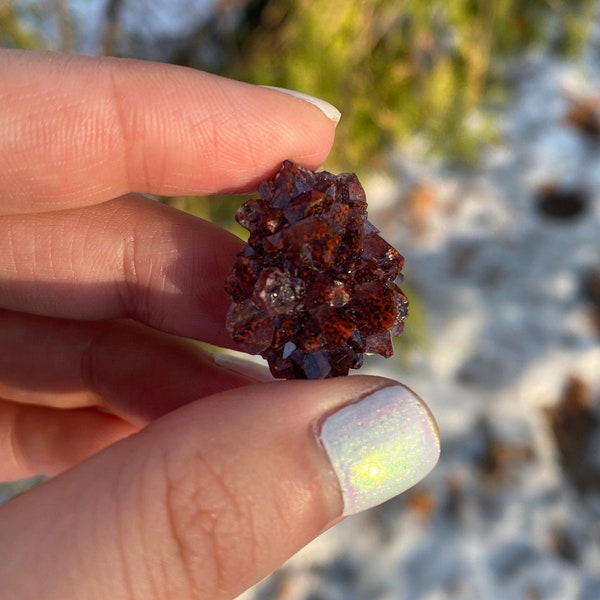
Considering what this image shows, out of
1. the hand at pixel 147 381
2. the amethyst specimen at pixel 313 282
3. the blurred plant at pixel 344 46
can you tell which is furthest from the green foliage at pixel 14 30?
the amethyst specimen at pixel 313 282

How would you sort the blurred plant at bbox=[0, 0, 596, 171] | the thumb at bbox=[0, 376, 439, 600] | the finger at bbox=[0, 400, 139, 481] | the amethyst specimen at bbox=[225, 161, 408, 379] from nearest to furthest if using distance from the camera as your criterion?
the thumb at bbox=[0, 376, 439, 600] < the amethyst specimen at bbox=[225, 161, 408, 379] < the finger at bbox=[0, 400, 139, 481] < the blurred plant at bbox=[0, 0, 596, 171]

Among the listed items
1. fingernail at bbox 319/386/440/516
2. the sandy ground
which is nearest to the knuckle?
fingernail at bbox 319/386/440/516

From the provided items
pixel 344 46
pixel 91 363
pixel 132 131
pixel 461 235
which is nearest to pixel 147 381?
pixel 91 363

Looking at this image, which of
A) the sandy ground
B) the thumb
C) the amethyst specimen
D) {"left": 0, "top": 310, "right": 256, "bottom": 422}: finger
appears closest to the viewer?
the thumb

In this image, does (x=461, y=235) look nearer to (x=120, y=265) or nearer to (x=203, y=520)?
(x=120, y=265)

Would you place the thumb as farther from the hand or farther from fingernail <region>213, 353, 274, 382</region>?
fingernail <region>213, 353, 274, 382</region>

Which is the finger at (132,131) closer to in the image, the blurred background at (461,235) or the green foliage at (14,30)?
the blurred background at (461,235)

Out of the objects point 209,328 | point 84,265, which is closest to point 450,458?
point 209,328

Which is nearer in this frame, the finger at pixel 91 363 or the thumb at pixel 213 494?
the thumb at pixel 213 494
